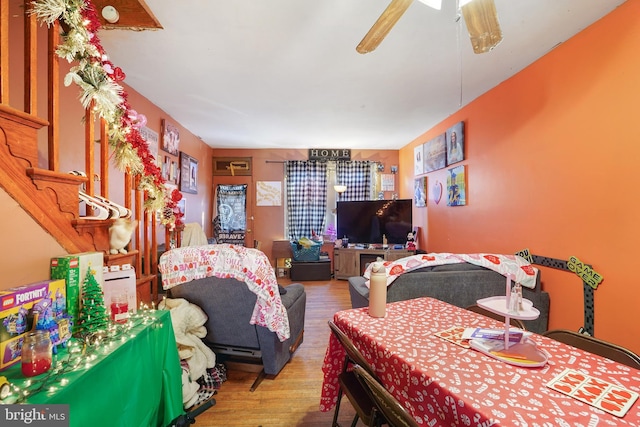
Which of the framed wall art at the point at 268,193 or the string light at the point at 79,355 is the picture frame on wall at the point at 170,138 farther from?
the string light at the point at 79,355

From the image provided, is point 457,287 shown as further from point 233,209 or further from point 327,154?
point 233,209

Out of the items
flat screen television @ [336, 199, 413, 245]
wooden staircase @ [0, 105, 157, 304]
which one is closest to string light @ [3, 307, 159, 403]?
wooden staircase @ [0, 105, 157, 304]

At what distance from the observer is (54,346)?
3.33 feet

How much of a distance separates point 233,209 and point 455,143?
418 centimetres

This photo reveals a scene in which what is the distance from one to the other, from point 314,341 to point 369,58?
2738 mm

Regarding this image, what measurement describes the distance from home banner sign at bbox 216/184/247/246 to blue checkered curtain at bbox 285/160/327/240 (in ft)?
3.10

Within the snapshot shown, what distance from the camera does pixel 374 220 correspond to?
516 centimetres

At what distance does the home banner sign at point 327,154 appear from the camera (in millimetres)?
5676

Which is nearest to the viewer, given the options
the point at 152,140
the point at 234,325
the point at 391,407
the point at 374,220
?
the point at 391,407

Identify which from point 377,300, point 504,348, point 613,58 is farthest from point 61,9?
point 613,58

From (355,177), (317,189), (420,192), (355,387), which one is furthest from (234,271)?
(355,177)

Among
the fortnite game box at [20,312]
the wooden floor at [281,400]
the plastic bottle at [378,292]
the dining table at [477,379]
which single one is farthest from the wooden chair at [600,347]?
the fortnite game box at [20,312]

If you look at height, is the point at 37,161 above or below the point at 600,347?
above

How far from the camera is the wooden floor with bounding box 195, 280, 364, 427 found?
1.74 m
